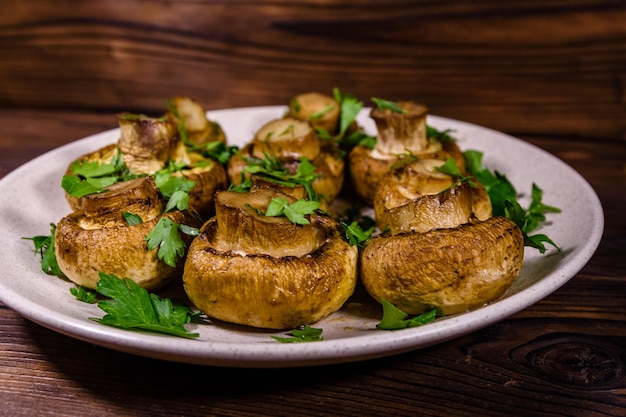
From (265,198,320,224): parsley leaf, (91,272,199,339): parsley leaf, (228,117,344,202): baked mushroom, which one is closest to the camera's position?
(91,272,199,339): parsley leaf

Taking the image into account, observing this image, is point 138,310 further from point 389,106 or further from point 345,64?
point 345,64

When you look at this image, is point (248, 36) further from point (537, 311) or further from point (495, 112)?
point (537, 311)

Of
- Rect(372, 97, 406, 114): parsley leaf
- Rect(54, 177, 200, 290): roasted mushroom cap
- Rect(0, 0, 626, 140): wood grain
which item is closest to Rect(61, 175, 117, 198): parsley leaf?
Rect(54, 177, 200, 290): roasted mushroom cap

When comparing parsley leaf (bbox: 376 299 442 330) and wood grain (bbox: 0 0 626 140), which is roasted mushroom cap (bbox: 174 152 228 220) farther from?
wood grain (bbox: 0 0 626 140)

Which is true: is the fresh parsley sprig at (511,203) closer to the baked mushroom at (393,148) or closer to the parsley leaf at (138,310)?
the baked mushroom at (393,148)

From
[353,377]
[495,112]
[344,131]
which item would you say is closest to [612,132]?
[495,112]

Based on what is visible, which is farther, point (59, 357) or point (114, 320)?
point (59, 357)

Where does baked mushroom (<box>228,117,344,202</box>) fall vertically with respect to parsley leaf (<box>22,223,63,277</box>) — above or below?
above
